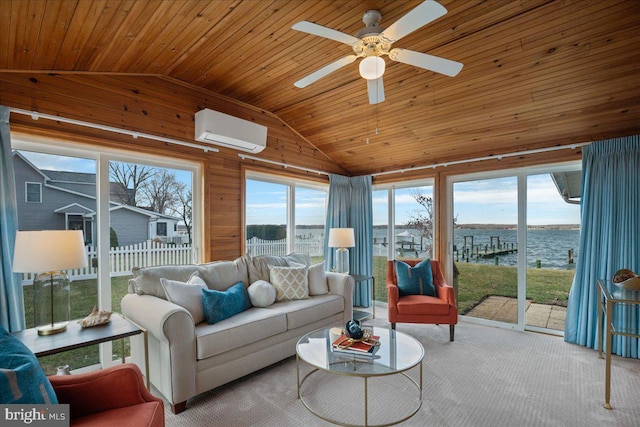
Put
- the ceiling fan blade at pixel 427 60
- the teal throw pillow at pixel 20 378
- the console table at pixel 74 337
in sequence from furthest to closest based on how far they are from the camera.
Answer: the ceiling fan blade at pixel 427 60 → the console table at pixel 74 337 → the teal throw pillow at pixel 20 378

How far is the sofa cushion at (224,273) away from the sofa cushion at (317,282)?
0.72 metres

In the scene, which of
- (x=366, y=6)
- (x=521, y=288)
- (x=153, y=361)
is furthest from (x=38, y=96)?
(x=521, y=288)

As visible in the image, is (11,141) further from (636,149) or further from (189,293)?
(636,149)

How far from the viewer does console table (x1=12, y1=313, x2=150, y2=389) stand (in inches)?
73.2

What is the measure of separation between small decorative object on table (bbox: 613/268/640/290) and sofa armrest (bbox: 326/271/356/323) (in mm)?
2426

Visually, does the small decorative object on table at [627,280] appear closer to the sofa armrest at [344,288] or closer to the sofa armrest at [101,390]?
the sofa armrest at [344,288]

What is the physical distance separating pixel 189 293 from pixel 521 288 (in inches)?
150

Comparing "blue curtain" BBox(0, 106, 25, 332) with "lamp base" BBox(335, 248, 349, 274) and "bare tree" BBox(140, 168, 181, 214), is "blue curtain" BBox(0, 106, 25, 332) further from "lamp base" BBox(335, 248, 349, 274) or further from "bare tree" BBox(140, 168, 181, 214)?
"lamp base" BBox(335, 248, 349, 274)

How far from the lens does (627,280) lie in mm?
2680

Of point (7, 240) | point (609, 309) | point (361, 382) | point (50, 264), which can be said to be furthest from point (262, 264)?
point (609, 309)

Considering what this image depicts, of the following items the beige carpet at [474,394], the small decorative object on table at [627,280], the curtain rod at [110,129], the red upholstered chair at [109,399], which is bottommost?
the beige carpet at [474,394]

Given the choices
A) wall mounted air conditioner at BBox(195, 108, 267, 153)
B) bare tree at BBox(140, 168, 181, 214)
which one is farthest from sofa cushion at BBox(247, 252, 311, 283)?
wall mounted air conditioner at BBox(195, 108, 267, 153)

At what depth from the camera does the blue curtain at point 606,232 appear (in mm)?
3141

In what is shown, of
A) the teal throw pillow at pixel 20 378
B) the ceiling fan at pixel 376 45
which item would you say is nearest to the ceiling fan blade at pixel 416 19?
the ceiling fan at pixel 376 45
